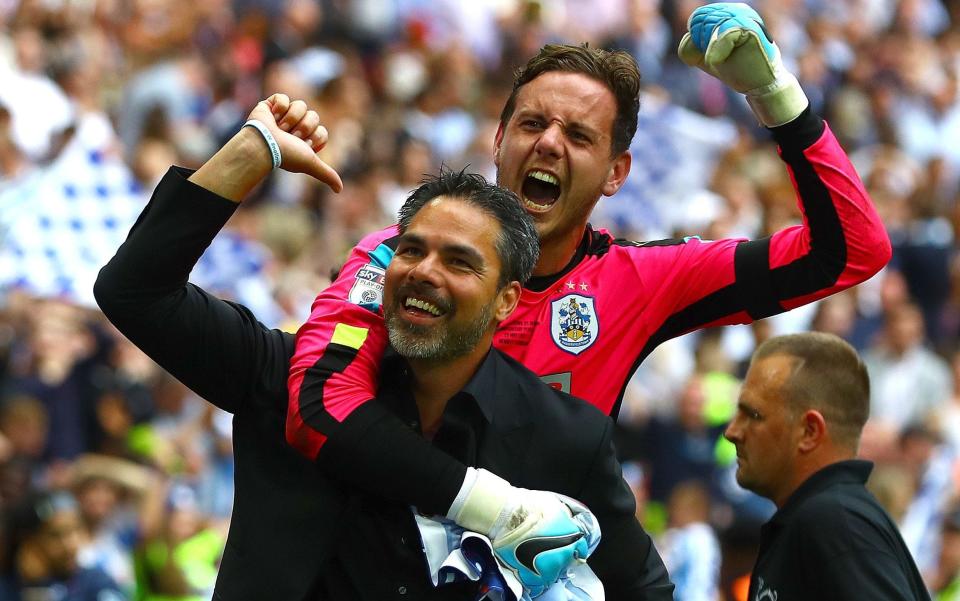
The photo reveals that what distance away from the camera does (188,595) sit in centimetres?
717

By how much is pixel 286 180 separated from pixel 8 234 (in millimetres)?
1807

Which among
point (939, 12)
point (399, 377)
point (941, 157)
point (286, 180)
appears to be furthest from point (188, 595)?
point (939, 12)

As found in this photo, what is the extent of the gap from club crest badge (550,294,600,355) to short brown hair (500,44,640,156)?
430 mm

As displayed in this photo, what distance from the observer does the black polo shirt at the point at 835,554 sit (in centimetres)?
396

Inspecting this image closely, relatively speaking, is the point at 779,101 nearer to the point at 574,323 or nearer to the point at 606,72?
the point at 606,72

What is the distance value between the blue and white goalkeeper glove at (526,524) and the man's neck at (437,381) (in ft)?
0.80

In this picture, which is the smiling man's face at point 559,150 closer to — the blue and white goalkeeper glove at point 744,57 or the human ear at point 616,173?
the human ear at point 616,173

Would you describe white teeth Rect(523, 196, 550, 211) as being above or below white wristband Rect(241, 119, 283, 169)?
above

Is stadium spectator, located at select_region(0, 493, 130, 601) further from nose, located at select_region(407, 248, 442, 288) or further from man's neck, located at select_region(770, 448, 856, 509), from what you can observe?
nose, located at select_region(407, 248, 442, 288)

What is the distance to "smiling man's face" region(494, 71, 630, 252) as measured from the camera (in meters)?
4.09

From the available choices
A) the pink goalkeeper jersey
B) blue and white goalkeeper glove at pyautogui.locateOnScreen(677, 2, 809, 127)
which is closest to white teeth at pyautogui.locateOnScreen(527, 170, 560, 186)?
the pink goalkeeper jersey

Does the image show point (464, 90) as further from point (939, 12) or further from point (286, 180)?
Answer: point (939, 12)

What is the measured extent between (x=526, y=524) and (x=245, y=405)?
718mm

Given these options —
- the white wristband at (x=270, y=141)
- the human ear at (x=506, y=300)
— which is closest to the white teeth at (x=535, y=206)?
the human ear at (x=506, y=300)
